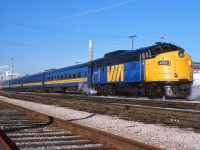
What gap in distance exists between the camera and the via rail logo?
21672 millimetres

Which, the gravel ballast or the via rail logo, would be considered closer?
the gravel ballast

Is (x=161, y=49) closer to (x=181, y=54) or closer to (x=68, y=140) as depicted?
(x=181, y=54)

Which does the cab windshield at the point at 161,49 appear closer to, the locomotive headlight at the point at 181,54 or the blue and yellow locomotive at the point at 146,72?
the blue and yellow locomotive at the point at 146,72

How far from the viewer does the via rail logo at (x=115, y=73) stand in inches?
853

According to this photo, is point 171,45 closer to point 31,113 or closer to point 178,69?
point 178,69

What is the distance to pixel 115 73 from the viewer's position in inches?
891

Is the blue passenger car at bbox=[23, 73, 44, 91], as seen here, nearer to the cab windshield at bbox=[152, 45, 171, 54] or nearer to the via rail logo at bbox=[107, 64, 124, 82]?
the via rail logo at bbox=[107, 64, 124, 82]

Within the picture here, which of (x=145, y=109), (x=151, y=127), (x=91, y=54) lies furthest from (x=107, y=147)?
(x=91, y=54)

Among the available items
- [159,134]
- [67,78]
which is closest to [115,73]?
[67,78]

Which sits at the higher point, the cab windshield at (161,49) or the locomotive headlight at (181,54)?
the cab windshield at (161,49)

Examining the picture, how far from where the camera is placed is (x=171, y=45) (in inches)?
744

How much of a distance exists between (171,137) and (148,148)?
254 cm

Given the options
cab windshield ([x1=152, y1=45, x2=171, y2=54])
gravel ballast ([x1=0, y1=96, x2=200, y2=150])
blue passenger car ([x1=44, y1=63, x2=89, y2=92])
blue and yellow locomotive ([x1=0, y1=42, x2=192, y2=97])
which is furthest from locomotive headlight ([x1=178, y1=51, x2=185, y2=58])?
blue passenger car ([x1=44, y1=63, x2=89, y2=92])

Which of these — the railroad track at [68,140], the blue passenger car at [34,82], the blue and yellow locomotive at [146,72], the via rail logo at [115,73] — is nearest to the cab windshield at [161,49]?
the blue and yellow locomotive at [146,72]
